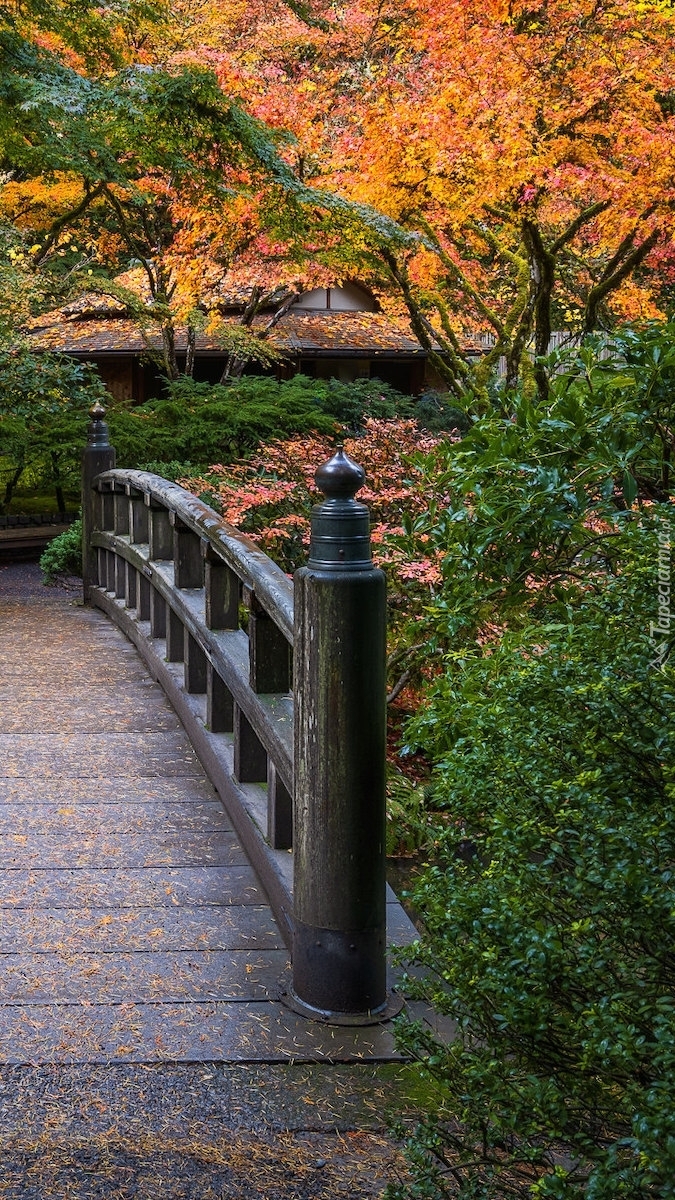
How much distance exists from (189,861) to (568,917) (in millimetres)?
→ 2235

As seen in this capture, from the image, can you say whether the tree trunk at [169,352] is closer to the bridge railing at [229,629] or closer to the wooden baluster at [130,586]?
the wooden baluster at [130,586]

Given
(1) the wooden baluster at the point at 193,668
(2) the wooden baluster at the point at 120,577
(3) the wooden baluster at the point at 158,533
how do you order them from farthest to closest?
(2) the wooden baluster at the point at 120,577 < (3) the wooden baluster at the point at 158,533 < (1) the wooden baluster at the point at 193,668

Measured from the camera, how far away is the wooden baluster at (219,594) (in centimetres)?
441

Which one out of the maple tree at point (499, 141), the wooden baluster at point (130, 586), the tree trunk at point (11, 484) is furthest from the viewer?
the tree trunk at point (11, 484)

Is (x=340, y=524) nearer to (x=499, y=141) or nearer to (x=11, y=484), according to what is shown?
(x=499, y=141)

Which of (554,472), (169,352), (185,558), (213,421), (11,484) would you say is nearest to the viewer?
(554,472)

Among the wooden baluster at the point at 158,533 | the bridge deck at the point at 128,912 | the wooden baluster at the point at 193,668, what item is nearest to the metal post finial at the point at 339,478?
the bridge deck at the point at 128,912

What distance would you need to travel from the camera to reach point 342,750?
262 cm

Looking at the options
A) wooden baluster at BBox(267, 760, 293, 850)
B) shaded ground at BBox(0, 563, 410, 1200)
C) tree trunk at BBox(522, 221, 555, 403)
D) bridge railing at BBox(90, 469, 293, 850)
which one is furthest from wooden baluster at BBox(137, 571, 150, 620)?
tree trunk at BBox(522, 221, 555, 403)

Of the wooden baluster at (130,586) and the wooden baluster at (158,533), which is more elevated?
the wooden baluster at (158,533)

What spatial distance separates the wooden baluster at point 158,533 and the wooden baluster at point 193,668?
4.16 ft

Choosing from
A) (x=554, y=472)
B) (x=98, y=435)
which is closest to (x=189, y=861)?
(x=554, y=472)

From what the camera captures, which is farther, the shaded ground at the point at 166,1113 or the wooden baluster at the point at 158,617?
the wooden baluster at the point at 158,617

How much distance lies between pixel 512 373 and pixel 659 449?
10.6 metres
